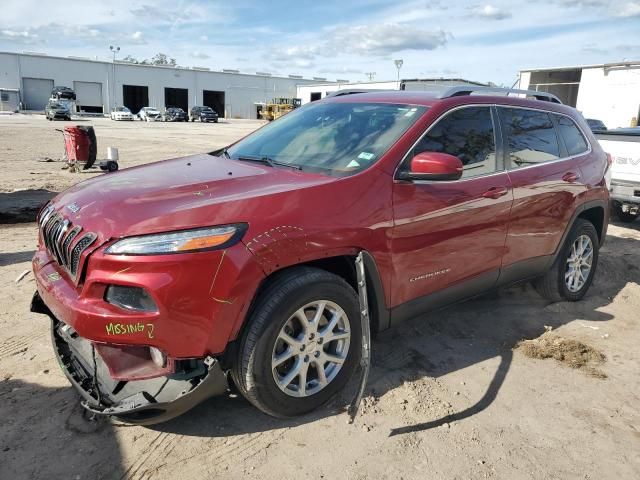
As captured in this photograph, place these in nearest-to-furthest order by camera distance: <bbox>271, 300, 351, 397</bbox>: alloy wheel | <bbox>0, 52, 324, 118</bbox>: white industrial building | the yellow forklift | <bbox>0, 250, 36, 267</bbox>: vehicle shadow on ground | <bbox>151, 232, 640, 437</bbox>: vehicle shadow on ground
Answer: <bbox>271, 300, 351, 397</bbox>: alloy wheel, <bbox>151, 232, 640, 437</bbox>: vehicle shadow on ground, <bbox>0, 250, 36, 267</bbox>: vehicle shadow on ground, the yellow forklift, <bbox>0, 52, 324, 118</bbox>: white industrial building

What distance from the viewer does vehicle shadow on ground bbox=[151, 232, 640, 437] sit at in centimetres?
303

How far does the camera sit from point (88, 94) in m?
63.0

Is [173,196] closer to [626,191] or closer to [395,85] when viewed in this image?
[626,191]

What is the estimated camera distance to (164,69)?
66.0 metres

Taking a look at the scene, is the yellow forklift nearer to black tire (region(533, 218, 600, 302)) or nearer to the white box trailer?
the white box trailer

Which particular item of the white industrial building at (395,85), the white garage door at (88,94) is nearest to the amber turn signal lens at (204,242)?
the white industrial building at (395,85)

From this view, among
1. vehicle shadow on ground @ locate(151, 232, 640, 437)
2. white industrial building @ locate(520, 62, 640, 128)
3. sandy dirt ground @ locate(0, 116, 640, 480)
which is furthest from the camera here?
white industrial building @ locate(520, 62, 640, 128)

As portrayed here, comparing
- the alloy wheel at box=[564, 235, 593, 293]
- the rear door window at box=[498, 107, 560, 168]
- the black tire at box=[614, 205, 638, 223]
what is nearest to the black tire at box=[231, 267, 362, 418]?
the rear door window at box=[498, 107, 560, 168]

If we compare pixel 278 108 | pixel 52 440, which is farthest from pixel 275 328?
pixel 278 108

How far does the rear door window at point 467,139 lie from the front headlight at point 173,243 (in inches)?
60.3

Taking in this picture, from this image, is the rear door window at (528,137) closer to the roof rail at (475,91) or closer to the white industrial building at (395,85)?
the roof rail at (475,91)

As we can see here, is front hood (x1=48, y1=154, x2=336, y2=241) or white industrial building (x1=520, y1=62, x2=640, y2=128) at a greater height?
white industrial building (x1=520, y1=62, x2=640, y2=128)

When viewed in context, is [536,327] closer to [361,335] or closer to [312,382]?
[361,335]

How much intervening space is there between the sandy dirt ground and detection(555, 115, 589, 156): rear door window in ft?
5.34
